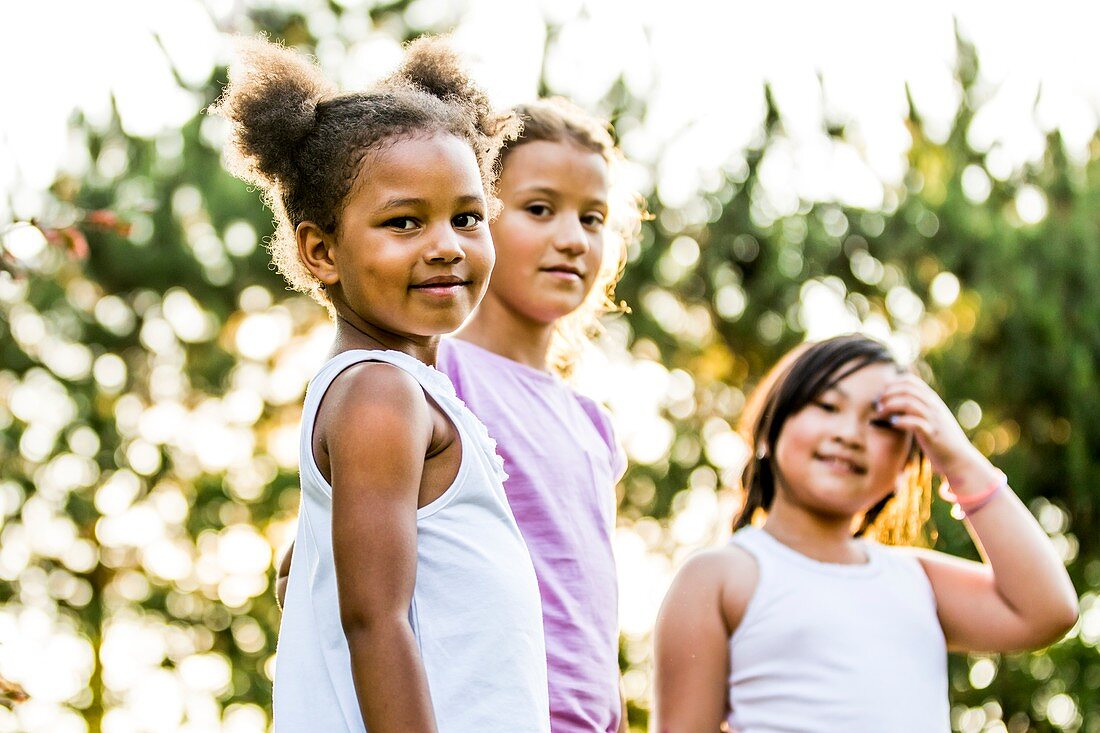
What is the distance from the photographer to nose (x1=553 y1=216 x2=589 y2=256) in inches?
98.4

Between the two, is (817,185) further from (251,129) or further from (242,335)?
(251,129)

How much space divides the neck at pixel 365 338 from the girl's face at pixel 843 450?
1.27 meters

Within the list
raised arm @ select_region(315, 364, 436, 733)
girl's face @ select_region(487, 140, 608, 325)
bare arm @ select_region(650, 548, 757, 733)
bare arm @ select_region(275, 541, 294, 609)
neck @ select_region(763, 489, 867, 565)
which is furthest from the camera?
neck @ select_region(763, 489, 867, 565)

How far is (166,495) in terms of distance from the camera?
6336mm

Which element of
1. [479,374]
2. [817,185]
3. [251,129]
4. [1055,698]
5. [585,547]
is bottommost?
[1055,698]

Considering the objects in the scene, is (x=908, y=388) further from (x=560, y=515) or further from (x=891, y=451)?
(x=560, y=515)

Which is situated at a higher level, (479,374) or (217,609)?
(479,374)

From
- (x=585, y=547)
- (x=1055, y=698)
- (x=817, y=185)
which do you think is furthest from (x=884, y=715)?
(x=817, y=185)

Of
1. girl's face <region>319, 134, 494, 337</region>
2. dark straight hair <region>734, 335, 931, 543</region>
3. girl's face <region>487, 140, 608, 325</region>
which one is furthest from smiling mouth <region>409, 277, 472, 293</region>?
dark straight hair <region>734, 335, 931, 543</region>

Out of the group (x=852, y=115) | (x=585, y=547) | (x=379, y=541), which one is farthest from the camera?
(x=852, y=115)

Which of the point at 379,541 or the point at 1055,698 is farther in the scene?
the point at 1055,698

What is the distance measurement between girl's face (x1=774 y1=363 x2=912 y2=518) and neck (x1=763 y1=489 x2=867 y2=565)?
0.06 ft

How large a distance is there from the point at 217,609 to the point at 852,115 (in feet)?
11.7

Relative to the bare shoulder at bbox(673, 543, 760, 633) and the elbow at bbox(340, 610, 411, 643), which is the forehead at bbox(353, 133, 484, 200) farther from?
the bare shoulder at bbox(673, 543, 760, 633)
